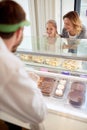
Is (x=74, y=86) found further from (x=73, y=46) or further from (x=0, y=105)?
(x=0, y=105)

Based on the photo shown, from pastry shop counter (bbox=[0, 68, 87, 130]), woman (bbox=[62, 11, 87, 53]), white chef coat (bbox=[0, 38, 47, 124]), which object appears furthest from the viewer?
woman (bbox=[62, 11, 87, 53])

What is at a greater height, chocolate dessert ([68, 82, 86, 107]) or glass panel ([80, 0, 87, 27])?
glass panel ([80, 0, 87, 27])

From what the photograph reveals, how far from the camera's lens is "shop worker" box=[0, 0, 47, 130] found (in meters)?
0.55

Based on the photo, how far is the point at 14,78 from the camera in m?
0.55

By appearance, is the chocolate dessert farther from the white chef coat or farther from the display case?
the white chef coat

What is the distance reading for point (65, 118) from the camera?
1.05 metres

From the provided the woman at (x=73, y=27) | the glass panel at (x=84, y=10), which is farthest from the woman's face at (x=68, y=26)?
the glass panel at (x=84, y=10)

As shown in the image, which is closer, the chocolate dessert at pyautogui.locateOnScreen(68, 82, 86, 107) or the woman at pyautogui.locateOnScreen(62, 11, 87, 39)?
the chocolate dessert at pyautogui.locateOnScreen(68, 82, 86, 107)

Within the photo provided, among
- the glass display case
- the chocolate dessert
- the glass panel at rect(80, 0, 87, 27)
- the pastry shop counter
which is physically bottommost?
the pastry shop counter

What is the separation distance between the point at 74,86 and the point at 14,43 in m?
0.69

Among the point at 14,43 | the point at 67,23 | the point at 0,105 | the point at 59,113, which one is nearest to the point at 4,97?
the point at 0,105

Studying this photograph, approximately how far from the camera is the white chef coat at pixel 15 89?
1.78ft

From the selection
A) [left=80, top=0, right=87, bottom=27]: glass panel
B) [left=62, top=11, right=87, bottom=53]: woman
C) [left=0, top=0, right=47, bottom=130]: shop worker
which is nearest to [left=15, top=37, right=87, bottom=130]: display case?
[left=0, top=0, right=47, bottom=130]: shop worker

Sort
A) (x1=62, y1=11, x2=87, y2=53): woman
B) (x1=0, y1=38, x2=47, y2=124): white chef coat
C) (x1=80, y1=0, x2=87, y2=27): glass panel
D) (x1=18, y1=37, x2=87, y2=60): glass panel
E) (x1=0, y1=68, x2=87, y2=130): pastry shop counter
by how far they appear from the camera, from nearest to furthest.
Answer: (x1=0, y1=38, x2=47, y2=124): white chef coat → (x1=0, y1=68, x2=87, y2=130): pastry shop counter → (x1=18, y1=37, x2=87, y2=60): glass panel → (x1=62, y1=11, x2=87, y2=53): woman → (x1=80, y1=0, x2=87, y2=27): glass panel
